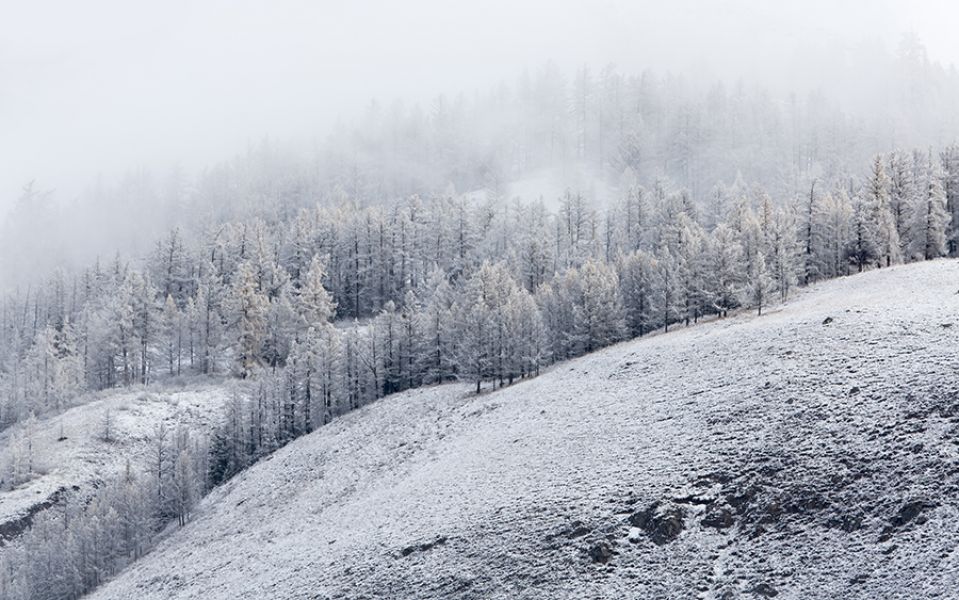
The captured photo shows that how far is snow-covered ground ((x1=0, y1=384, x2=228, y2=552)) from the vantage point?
71250 millimetres

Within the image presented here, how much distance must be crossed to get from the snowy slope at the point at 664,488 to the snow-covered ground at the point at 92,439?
20.0m

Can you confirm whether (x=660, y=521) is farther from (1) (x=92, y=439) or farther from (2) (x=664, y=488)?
(1) (x=92, y=439)

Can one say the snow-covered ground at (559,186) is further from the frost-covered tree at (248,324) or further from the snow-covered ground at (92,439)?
the snow-covered ground at (92,439)

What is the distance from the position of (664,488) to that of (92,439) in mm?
65949

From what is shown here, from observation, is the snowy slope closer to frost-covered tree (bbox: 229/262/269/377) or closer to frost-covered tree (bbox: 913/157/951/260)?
frost-covered tree (bbox: 913/157/951/260)

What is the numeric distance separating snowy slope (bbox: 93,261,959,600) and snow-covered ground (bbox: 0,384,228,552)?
20014mm

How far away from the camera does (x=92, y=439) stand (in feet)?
265

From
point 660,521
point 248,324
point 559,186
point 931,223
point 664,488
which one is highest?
point 559,186

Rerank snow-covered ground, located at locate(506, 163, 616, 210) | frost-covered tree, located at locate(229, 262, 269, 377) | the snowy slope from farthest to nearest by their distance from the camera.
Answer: snow-covered ground, located at locate(506, 163, 616, 210), frost-covered tree, located at locate(229, 262, 269, 377), the snowy slope

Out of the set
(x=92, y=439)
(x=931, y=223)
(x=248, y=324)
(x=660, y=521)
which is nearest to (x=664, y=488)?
(x=660, y=521)

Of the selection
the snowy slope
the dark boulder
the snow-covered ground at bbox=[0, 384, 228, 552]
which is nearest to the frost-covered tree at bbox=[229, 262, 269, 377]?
the snow-covered ground at bbox=[0, 384, 228, 552]

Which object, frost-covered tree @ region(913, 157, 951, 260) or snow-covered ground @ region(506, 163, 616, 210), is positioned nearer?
frost-covered tree @ region(913, 157, 951, 260)

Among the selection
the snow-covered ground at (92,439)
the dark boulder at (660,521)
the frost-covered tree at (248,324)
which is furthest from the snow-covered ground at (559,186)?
the dark boulder at (660,521)

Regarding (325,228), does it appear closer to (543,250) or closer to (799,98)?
(543,250)
